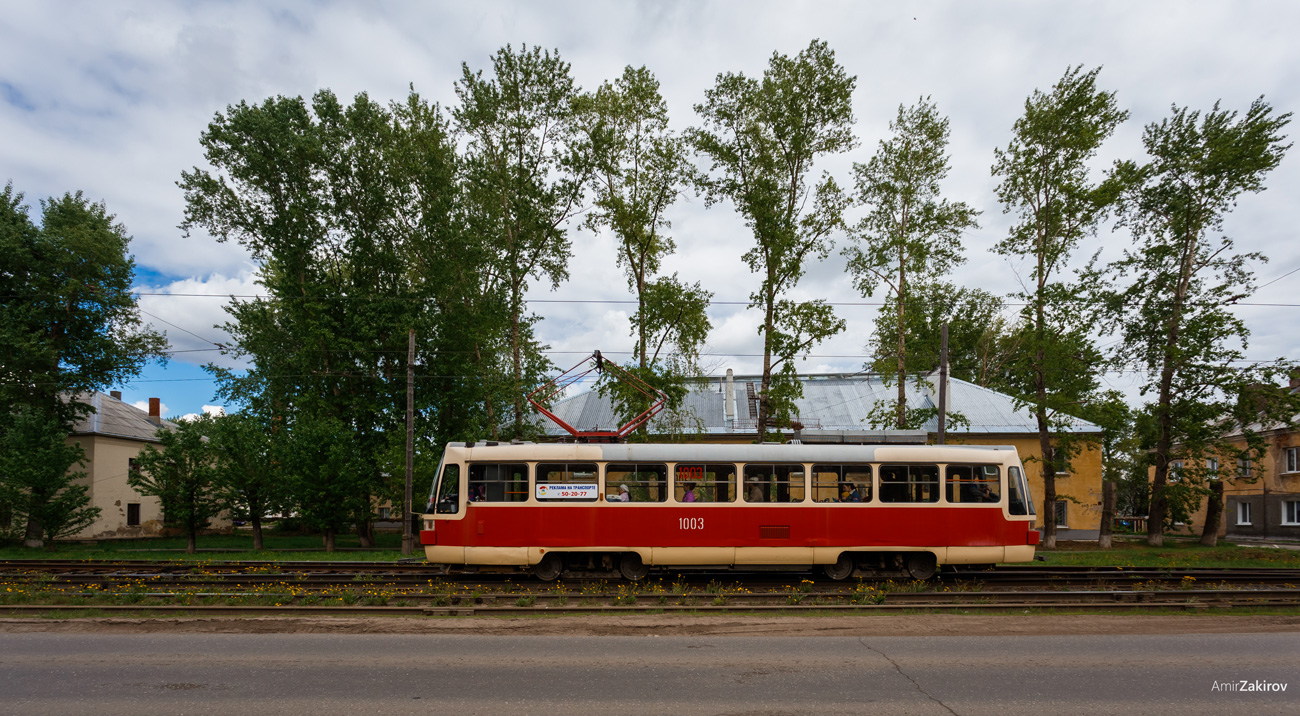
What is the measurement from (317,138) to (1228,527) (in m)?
49.9

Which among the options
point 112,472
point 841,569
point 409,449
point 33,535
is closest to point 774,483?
point 841,569

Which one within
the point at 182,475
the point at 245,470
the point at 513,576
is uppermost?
the point at 245,470

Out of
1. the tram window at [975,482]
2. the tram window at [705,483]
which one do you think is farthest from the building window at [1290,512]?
the tram window at [705,483]

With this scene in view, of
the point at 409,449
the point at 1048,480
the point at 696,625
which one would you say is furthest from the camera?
Result: the point at 1048,480

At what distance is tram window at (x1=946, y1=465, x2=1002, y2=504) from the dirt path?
281 centimetres

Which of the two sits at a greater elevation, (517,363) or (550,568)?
(517,363)

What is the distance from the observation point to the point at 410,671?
7613 millimetres

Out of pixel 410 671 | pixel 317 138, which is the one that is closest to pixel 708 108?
pixel 317 138

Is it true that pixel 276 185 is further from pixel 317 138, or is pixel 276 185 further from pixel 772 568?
pixel 772 568

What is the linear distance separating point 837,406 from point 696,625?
26.7 metres

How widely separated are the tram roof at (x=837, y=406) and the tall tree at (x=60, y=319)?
1981 cm

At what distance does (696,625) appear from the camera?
9992 mm

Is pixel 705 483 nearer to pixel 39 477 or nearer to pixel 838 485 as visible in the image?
pixel 838 485

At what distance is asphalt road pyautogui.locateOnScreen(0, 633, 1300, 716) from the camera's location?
6.53m
